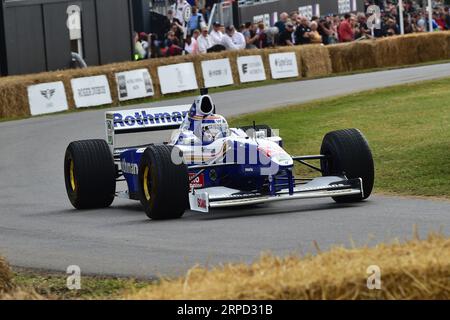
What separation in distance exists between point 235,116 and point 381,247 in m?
19.4

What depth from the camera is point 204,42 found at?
35188 millimetres

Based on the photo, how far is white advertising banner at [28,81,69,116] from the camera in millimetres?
29328

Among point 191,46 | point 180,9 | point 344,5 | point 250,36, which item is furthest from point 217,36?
point 344,5

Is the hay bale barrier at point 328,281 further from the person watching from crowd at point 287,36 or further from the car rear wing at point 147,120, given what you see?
the person watching from crowd at point 287,36

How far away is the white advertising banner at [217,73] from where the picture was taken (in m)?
33.3

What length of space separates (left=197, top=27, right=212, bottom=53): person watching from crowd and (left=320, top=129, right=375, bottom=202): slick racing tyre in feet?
70.2

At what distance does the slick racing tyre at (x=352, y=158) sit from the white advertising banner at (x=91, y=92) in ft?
55.9

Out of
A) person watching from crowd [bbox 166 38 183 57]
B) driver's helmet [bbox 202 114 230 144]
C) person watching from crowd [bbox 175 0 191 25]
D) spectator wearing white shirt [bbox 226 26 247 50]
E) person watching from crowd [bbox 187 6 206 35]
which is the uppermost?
person watching from crowd [bbox 175 0 191 25]

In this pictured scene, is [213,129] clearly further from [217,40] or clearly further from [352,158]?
[217,40]

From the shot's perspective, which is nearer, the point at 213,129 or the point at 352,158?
the point at 352,158

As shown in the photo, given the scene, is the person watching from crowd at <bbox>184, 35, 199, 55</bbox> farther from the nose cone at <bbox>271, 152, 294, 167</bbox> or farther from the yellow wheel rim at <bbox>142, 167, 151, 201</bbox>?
the nose cone at <bbox>271, 152, 294, 167</bbox>

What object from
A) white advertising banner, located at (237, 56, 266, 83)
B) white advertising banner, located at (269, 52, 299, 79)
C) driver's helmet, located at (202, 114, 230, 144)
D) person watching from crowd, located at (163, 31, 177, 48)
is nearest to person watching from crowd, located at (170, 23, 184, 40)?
person watching from crowd, located at (163, 31, 177, 48)

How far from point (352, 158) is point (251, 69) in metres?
21.2

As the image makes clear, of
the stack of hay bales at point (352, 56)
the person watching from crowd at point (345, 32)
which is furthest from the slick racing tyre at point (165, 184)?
the person watching from crowd at point (345, 32)
